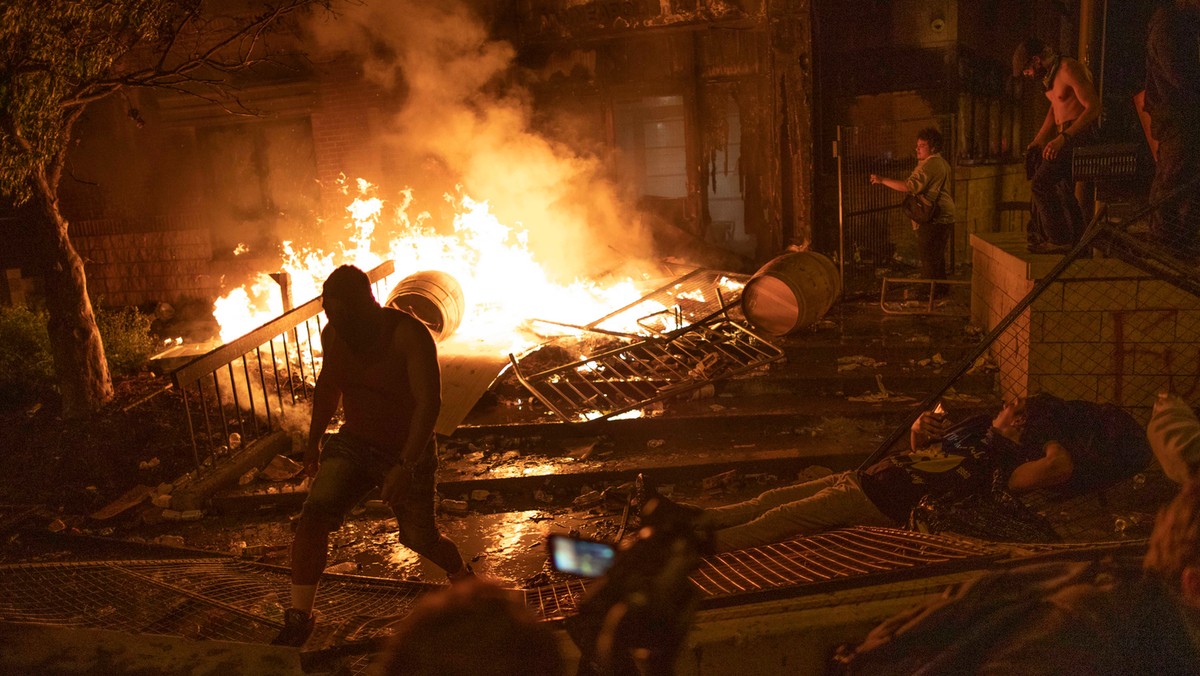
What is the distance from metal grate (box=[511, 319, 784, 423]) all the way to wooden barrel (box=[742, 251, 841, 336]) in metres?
0.25

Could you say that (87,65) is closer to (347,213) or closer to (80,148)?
(347,213)

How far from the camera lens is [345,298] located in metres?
4.44

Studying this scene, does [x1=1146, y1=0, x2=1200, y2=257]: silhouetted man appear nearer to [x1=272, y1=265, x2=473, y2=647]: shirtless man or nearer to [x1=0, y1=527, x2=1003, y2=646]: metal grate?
[x1=0, y1=527, x2=1003, y2=646]: metal grate

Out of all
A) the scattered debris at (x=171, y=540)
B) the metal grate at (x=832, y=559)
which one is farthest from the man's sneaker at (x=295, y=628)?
the scattered debris at (x=171, y=540)

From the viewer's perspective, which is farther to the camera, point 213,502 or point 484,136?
point 484,136

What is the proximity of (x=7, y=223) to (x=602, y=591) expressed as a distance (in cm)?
1480

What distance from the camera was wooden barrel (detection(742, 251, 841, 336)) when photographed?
28.0ft

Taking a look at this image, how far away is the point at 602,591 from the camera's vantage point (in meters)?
2.11

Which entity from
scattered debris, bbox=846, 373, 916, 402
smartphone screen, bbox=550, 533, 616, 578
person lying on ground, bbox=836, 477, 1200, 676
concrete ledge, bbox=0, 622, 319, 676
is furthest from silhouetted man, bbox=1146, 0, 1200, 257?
concrete ledge, bbox=0, 622, 319, 676

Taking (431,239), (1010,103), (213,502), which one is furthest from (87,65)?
(1010,103)

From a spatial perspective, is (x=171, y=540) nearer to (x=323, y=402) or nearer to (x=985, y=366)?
(x=323, y=402)

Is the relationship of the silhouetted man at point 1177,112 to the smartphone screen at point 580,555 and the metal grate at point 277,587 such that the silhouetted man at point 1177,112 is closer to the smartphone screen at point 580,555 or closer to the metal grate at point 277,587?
the metal grate at point 277,587

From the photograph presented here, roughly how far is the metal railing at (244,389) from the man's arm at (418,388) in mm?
2572

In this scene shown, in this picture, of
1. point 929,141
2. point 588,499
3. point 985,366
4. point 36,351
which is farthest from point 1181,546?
point 36,351
